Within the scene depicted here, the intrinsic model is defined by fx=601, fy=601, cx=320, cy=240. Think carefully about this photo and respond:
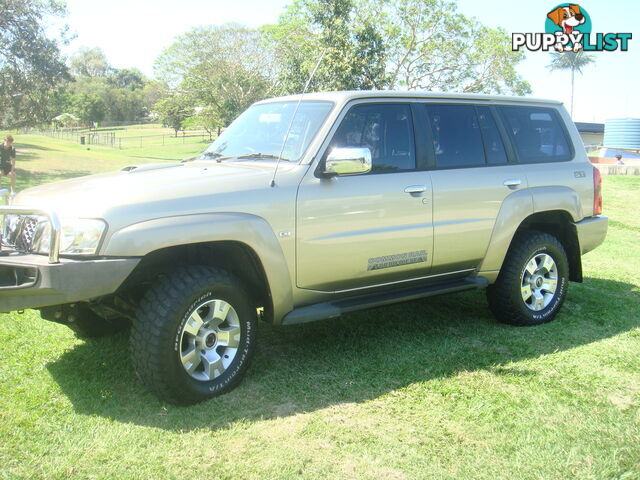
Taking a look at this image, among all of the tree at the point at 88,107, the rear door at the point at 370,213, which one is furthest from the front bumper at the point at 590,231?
the tree at the point at 88,107

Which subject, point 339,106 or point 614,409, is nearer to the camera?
point 614,409

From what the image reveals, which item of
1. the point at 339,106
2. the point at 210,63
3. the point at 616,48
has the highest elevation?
the point at 210,63

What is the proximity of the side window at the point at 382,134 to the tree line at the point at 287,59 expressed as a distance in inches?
207

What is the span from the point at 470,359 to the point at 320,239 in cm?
157

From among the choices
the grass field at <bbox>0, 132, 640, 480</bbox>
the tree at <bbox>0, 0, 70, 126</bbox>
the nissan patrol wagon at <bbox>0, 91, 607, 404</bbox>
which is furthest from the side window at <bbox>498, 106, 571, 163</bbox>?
the tree at <bbox>0, 0, 70, 126</bbox>

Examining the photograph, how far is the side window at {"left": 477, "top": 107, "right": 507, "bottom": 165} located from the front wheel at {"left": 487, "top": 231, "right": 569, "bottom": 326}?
2.60ft

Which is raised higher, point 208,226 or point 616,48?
point 616,48

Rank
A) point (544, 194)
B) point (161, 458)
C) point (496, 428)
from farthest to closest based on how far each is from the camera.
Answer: point (544, 194) < point (496, 428) < point (161, 458)

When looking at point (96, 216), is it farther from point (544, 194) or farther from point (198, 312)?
point (544, 194)

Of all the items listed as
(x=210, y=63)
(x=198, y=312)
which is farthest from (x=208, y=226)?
(x=210, y=63)

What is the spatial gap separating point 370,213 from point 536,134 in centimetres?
227

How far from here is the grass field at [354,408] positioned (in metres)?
3.17

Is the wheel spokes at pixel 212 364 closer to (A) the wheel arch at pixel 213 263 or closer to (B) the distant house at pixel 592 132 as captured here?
(A) the wheel arch at pixel 213 263

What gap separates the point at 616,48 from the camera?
2077 centimetres
